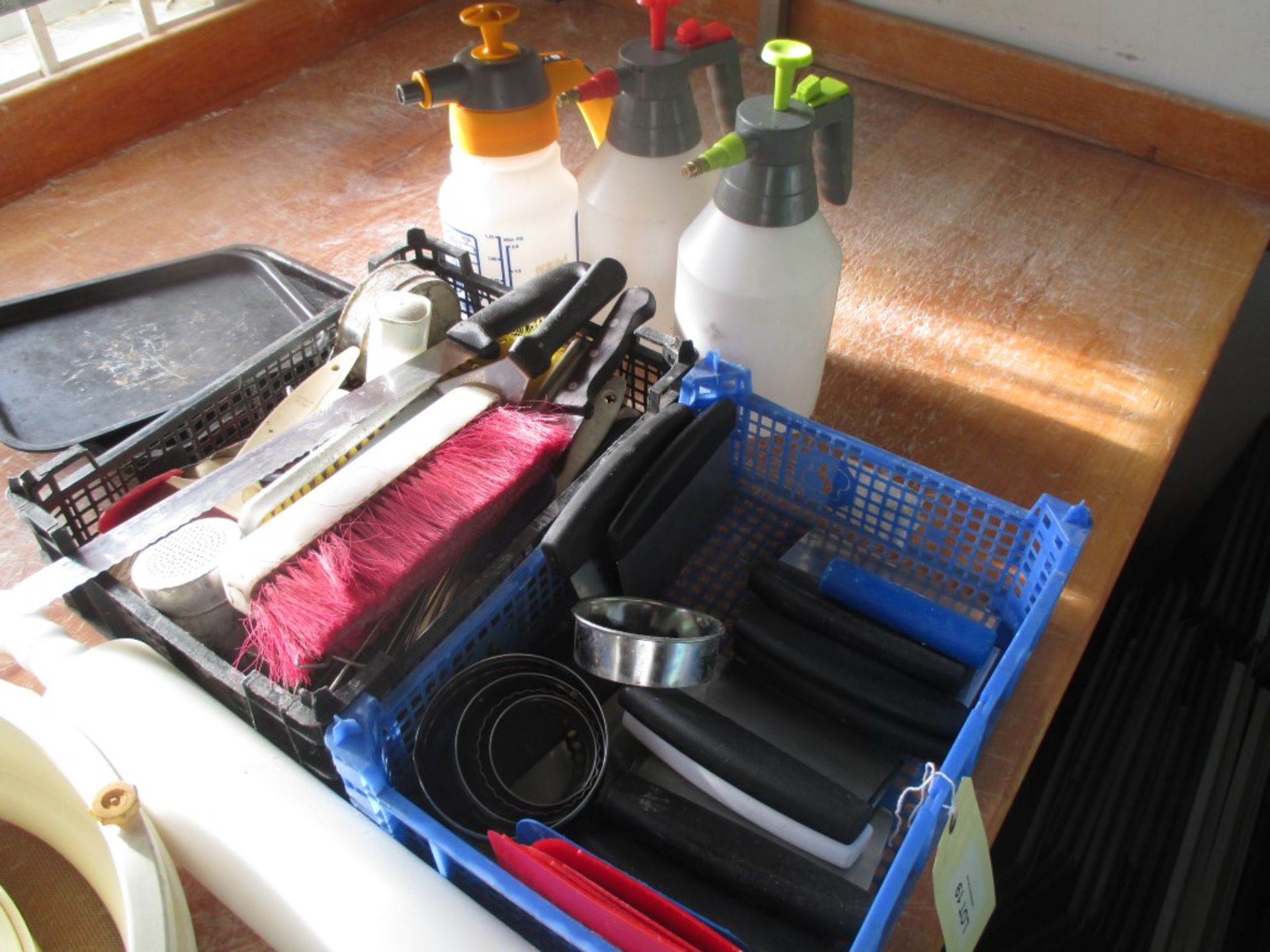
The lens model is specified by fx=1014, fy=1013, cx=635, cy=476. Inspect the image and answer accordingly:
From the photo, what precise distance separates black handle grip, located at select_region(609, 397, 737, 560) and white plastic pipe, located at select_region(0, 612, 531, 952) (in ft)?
0.54

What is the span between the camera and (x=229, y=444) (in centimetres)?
60

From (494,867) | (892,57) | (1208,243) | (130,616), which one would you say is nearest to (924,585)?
(494,867)

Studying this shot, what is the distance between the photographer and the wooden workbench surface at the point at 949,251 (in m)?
0.65

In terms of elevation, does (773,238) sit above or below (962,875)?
above

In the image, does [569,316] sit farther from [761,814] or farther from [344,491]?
[761,814]

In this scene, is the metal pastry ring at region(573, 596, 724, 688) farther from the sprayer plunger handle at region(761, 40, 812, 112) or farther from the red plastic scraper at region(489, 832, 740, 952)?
the sprayer plunger handle at region(761, 40, 812, 112)

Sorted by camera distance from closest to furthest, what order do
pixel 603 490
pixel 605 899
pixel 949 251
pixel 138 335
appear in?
pixel 605 899, pixel 603 490, pixel 138 335, pixel 949 251

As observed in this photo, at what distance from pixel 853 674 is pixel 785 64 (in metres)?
0.31

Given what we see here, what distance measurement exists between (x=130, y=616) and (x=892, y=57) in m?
0.91

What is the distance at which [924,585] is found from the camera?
547mm

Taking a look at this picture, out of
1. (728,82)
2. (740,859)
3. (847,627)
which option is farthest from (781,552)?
(728,82)

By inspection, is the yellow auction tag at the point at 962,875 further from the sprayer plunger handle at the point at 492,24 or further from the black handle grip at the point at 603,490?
the sprayer plunger handle at the point at 492,24

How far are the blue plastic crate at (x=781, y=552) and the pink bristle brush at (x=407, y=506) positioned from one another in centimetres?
4

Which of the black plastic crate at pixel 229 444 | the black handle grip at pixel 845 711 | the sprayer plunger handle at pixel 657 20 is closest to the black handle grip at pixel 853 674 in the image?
the black handle grip at pixel 845 711
